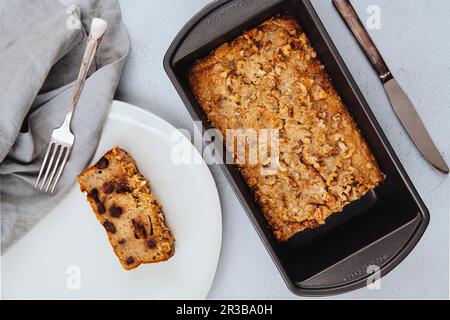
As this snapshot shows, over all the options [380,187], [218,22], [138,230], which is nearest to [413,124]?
[380,187]

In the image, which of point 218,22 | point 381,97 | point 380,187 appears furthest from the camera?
point 381,97

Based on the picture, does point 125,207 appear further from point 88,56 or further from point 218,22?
point 218,22

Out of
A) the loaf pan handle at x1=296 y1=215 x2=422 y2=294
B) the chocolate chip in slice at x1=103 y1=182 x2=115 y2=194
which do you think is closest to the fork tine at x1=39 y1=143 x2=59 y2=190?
the chocolate chip in slice at x1=103 y1=182 x2=115 y2=194

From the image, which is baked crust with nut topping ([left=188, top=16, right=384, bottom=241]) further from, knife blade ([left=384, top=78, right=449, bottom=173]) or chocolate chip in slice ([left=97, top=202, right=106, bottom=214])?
chocolate chip in slice ([left=97, top=202, right=106, bottom=214])

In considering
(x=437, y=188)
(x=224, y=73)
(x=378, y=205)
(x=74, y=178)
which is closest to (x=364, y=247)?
(x=378, y=205)

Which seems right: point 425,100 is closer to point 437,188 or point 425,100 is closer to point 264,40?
point 437,188

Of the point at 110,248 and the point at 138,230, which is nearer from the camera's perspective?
the point at 138,230
